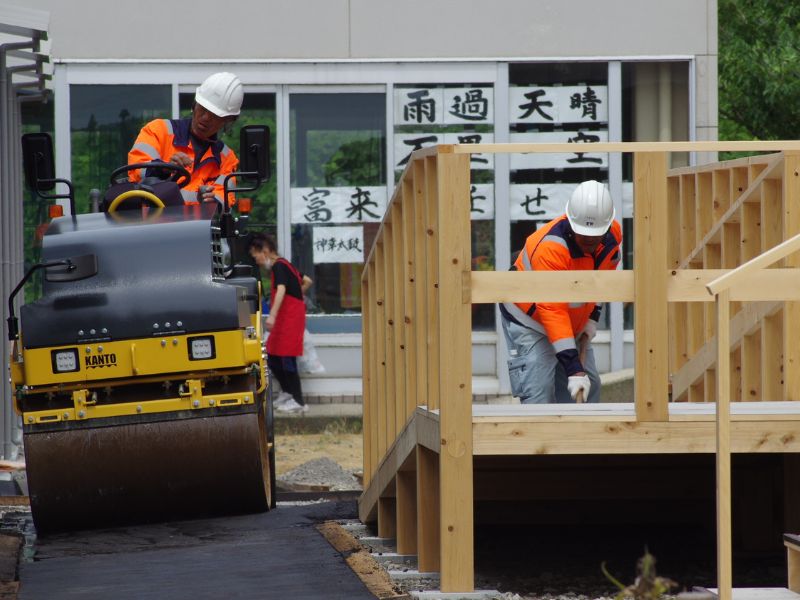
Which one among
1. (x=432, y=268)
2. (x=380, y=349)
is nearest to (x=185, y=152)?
(x=380, y=349)

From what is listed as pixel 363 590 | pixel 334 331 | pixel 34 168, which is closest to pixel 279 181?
pixel 334 331

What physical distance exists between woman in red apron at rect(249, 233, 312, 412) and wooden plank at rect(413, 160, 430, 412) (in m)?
7.40

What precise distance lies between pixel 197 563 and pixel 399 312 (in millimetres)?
1546

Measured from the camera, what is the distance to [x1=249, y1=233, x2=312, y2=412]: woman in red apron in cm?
1447

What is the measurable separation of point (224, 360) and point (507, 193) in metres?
7.78

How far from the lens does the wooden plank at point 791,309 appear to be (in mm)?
7000

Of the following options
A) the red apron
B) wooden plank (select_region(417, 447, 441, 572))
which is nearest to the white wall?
the red apron

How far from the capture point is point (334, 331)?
50.3 ft

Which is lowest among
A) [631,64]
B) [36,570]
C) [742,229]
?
[36,570]

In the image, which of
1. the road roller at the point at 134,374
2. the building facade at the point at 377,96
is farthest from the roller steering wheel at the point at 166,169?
the building facade at the point at 377,96

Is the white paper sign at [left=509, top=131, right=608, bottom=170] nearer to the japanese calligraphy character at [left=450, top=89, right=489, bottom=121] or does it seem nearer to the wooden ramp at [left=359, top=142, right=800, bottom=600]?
the japanese calligraphy character at [left=450, top=89, right=489, bottom=121]

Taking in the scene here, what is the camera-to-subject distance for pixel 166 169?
8.78 m

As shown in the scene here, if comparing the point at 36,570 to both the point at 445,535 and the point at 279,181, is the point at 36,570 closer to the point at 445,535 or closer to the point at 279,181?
the point at 445,535

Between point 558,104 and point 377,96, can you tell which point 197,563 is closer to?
point 377,96
